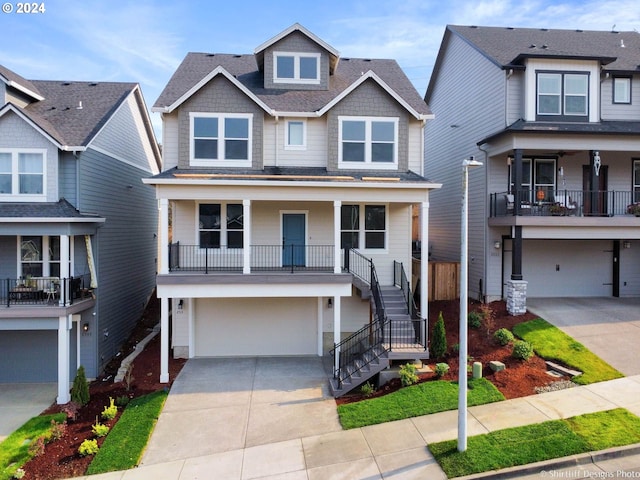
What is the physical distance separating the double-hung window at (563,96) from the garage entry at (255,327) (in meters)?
11.5

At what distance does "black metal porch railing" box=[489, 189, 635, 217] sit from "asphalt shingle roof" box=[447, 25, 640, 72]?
195 inches

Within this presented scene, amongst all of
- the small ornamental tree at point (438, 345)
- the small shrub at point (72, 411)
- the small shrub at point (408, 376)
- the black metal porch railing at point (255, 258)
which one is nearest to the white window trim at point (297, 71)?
the black metal porch railing at point (255, 258)

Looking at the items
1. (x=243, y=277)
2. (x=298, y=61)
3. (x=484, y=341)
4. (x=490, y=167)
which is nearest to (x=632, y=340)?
(x=484, y=341)

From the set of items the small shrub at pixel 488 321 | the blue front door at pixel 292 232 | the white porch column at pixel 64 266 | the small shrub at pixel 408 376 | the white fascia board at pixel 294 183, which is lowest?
the small shrub at pixel 408 376

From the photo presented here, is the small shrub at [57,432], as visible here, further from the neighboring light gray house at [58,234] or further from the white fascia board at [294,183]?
the white fascia board at [294,183]

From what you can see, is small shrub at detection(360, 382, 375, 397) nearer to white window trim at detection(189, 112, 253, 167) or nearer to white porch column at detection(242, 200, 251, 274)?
white porch column at detection(242, 200, 251, 274)

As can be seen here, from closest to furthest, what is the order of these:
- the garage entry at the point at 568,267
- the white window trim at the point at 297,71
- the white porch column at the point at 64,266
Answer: the white porch column at the point at 64,266
the white window trim at the point at 297,71
the garage entry at the point at 568,267

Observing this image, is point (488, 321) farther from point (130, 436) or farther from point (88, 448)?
point (88, 448)

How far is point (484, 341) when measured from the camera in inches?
504

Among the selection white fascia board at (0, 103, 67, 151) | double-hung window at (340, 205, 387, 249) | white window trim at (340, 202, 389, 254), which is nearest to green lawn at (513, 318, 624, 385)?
white window trim at (340, 202, 389, 254)

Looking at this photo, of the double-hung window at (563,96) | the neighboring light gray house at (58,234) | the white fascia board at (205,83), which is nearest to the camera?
the neighboring light gray house at (58,234)

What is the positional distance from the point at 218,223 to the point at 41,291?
237 inches

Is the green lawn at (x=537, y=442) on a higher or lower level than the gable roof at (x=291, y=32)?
lower

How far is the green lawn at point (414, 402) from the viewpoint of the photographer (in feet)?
31.1
